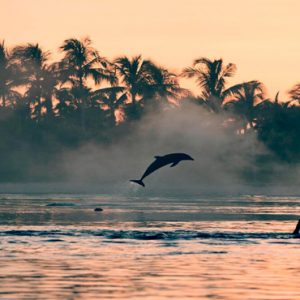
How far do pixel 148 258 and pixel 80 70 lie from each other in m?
87.8

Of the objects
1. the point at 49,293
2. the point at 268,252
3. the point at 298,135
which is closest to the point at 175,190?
the point at 298,135

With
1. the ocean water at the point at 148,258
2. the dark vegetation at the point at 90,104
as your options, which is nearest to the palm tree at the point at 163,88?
the dark vegetation at the point at 90,104

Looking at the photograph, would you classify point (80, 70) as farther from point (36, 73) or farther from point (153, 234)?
point (153, 234)

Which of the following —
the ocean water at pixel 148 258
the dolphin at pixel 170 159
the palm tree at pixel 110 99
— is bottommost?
the ocean water at pixel 148 258

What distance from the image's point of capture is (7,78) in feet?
390

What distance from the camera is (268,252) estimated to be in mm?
36562

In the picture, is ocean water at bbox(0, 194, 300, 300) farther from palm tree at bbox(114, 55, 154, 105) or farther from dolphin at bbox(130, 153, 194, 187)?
palm tree at bbox(114, 55, 154, 105)

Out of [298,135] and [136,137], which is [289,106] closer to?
[298,135]

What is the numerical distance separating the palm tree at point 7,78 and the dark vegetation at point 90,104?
100 mm

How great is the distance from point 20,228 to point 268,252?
14.7 m

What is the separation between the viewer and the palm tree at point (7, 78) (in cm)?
11887

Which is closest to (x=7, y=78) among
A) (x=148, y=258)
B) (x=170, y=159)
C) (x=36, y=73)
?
(x=36, y=73)

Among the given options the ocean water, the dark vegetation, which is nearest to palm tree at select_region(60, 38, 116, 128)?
the dark vegetation

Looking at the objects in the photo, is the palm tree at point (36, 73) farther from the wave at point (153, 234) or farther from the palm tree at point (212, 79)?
the wave at point (153, 234)
